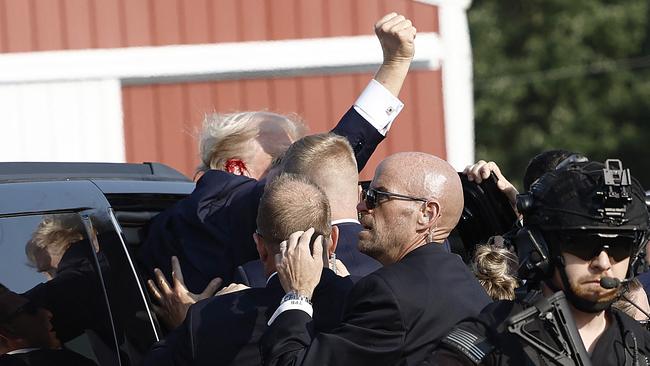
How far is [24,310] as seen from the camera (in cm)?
365

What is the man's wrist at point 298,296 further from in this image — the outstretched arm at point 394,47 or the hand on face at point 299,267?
the outstretched arm at point 394,47

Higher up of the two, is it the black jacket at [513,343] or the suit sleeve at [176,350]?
the black jacket at [513,343]

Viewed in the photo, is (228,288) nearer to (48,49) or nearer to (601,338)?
(601,338)

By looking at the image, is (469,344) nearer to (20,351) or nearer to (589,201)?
(589,201)

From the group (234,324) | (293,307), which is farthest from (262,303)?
(293,307)

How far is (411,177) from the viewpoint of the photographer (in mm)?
3576

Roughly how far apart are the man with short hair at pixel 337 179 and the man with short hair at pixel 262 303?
0.40 m

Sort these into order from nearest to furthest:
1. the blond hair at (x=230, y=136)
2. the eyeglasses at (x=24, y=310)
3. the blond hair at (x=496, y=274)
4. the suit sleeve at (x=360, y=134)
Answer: the eyeglasses at (x=24, y=310) < the blond hair at (x=496, y=274) < the suit sleeve at (x=360, y=134) < the blond hair at (x=230, y=136)

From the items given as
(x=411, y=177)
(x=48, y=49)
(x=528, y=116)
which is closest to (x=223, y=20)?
(x=48, y=49)

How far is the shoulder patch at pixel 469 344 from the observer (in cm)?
293

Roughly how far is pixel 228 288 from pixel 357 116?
84cm

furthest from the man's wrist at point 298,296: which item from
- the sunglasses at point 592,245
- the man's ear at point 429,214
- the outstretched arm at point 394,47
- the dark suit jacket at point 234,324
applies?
the outstretched arm at point 394,47

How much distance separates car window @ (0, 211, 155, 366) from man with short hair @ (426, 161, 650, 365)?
1105 mm

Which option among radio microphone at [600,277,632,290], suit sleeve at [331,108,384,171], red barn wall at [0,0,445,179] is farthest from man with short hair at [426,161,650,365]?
red barn wall at [0,0,445,179]
